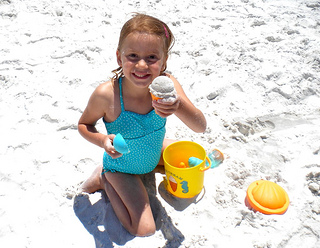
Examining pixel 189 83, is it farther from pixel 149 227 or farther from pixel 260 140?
pixel 149 227

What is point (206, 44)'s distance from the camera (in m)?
3.08

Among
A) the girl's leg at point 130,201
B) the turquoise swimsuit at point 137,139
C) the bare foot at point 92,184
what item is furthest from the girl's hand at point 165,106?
the bare foot at point 92,184

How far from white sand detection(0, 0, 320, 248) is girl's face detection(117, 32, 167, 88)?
70cm

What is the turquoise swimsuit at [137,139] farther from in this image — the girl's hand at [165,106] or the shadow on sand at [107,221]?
the girl's hand at [165,106]

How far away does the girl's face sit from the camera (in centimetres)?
150

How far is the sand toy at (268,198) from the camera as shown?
169 cm

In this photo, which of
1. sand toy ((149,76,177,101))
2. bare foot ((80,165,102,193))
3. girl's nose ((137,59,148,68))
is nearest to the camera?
sand toy ((149,76,177,101))

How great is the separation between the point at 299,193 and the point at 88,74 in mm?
1845

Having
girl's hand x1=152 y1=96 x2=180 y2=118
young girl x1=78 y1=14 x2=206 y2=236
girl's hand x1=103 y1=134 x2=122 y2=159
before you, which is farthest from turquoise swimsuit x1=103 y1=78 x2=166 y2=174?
girl's hand x1=152 y1=96 x2=180 y2=118

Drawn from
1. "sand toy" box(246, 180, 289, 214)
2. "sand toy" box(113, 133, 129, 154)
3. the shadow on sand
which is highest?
"sand toy" box(113, 133, 129, 154)

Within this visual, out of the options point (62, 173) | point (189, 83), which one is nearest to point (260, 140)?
point (189, 83)

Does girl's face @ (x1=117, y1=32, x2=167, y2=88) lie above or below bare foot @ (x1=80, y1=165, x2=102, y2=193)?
above

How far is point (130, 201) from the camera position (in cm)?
169

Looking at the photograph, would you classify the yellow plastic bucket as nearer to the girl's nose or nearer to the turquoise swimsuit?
the turquoise swimsuit
